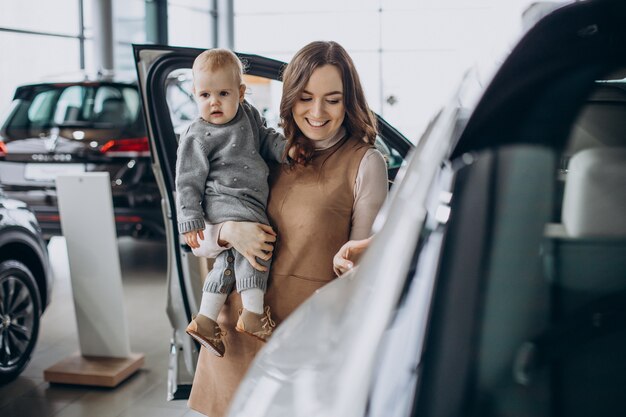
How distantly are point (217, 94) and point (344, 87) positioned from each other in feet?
1.18

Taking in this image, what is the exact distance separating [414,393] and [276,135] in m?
1.23

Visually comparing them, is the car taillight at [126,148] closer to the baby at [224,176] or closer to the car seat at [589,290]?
the baby at [224,176]

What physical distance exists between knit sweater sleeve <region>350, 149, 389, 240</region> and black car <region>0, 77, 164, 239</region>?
4378 mm

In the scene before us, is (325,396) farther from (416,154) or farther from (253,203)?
(253,203)

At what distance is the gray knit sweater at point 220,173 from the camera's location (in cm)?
200

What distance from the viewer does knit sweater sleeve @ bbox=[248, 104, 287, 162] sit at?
6.79 feet

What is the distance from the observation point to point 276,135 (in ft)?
6.99

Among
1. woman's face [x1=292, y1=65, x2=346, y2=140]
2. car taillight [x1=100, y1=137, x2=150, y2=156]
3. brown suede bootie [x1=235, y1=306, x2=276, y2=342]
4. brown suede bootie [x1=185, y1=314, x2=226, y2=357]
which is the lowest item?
brown suede bootie [x1=185, y1=314, x2=226, y2=357]

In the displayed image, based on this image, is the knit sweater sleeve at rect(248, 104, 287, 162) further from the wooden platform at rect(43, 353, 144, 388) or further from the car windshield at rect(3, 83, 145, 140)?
the car windshield at rect(3, 83, 145, 140)

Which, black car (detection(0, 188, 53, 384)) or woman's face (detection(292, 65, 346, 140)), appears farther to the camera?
black car (detection(0, 188, 53, 384))

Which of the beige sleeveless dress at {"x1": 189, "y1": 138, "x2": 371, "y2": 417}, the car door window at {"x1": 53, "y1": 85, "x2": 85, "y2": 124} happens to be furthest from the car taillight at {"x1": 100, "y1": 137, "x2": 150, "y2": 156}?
the beige sleeveless dress at {"x1": 189, "y1": 138, "x2": 371, "y2": 417}

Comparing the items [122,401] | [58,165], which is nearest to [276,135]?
[122,401]

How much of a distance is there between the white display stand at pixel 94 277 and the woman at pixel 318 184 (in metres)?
2.34

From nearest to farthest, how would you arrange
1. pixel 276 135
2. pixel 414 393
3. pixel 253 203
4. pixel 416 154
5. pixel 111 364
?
pixel 414 393 → pixel 416 154 → pixel 253 203 → pixel 276 135 → pixel 111 364
